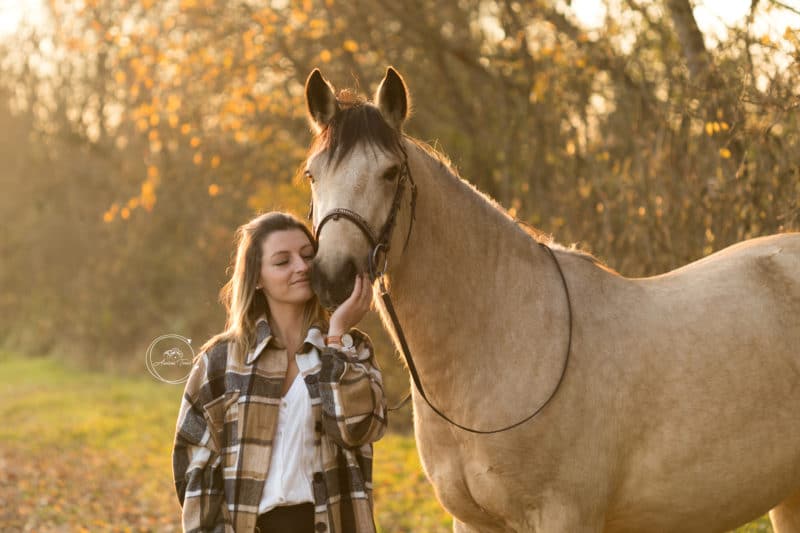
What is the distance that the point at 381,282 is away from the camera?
350 centimetres

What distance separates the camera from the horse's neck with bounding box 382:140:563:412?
3564 millimetres

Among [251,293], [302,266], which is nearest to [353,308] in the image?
[302,266]

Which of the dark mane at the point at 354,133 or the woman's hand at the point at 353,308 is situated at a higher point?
the dark mane at the point at 354,133

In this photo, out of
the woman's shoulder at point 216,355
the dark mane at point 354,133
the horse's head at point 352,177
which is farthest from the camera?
the woman's shoulder at point 216,355

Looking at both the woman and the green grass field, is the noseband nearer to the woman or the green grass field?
the woman

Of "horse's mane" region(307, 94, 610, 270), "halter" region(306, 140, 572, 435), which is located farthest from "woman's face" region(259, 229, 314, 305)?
"horse's mane" region(307, 94, 610, 270)

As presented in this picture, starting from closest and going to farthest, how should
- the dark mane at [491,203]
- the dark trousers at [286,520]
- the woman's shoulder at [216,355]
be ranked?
the dark trousers at [286,520], the woman's shoulder at [216,355], the dark mane at [491,203]

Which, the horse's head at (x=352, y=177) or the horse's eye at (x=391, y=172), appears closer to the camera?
the horse's head at (x=352, y=177)

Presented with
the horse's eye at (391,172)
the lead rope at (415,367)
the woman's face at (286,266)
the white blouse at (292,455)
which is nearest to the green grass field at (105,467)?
the lead rope at (415,367)

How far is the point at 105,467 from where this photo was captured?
37.9 feet

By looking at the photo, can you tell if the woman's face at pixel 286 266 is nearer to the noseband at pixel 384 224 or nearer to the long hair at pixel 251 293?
the long hair at pixel 251 293

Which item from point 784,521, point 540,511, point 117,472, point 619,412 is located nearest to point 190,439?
point 540,511

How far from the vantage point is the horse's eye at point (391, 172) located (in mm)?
3328

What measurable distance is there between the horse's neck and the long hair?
0.32 m
